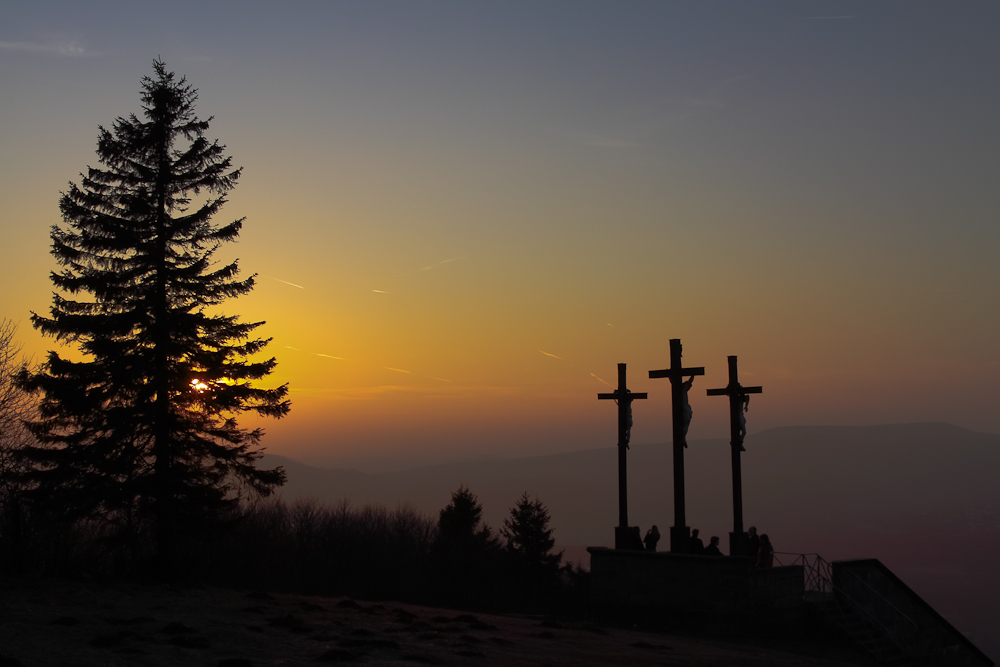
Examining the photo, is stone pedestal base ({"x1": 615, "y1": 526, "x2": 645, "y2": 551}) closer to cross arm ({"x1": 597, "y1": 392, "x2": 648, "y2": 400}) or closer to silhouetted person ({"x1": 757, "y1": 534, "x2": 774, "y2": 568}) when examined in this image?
silhouetted person ({"x1": 757, "y1": 534, "x2": 774, "y2": 568})

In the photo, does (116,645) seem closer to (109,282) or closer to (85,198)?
(109,282)

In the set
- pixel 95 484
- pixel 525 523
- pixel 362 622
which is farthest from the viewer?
pixel 525 523

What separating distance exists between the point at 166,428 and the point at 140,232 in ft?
17.8

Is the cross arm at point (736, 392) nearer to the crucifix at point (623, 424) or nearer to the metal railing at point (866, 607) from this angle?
the crucifix at point (623, 424)

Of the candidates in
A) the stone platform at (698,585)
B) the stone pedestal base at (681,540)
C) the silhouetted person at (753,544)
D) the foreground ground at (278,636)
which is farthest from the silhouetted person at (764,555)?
the foreground ground at (278,636)

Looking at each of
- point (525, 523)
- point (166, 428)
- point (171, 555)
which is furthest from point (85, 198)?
point (525, 523)

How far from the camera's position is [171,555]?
24.1 meters

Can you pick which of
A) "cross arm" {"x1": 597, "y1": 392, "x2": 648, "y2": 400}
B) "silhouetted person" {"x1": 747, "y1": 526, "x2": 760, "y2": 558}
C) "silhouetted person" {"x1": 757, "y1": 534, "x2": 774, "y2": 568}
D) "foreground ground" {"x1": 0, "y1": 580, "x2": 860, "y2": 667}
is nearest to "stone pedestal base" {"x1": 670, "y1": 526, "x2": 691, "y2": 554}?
"silhouetted person" {"x1": 747, "y1": 526, "x2": 760, "y2": 558}

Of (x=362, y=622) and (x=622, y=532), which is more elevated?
(x=622, y=532)

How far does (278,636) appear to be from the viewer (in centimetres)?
1753

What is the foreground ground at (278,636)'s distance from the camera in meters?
14.9

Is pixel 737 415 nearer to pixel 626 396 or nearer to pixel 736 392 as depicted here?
pixel 736 392

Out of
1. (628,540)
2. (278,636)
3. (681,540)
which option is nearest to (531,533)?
(628,540)

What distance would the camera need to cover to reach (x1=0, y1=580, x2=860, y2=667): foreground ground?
49.0 ft
